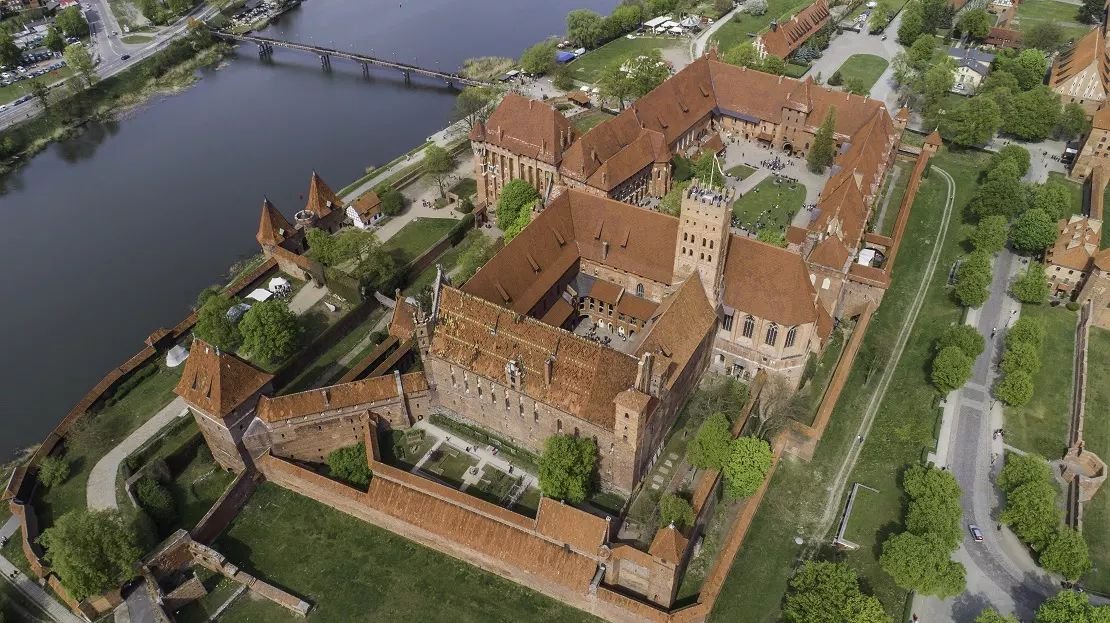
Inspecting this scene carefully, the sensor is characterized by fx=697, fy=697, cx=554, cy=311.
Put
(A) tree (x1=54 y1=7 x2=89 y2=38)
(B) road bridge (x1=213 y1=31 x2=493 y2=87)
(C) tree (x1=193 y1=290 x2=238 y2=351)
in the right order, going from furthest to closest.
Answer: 1. (A) tree (x1=54 y1=7 x2=89 y2=38)
2. (B) road bridge (x1=213 y1=31 x2=493 y2=87)
3. (C) tree (x1=193 y1=290 x2=238 y2=351)

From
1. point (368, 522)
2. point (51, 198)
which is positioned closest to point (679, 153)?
point (368, 522)

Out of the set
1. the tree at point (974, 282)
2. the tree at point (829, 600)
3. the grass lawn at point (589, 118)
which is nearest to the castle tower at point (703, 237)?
the tree at point (829, 600)

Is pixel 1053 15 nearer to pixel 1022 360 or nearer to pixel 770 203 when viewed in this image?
pixel 770 203

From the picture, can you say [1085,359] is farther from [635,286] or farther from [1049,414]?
[635,286]

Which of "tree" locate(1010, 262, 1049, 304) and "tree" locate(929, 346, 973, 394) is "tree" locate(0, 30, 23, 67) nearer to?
"tree" locate(929, 346, 973, 394)

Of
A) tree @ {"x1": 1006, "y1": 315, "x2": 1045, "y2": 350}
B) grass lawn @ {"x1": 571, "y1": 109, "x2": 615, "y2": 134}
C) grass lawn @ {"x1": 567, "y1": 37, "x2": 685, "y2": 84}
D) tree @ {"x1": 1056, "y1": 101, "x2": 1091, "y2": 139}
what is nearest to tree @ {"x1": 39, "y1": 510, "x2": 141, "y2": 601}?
tree @ {"x1": 1006, "y1": 315, "x2": 1045, "y2": 350}

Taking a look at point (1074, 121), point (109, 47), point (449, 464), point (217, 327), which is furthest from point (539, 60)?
point (449, 464)
